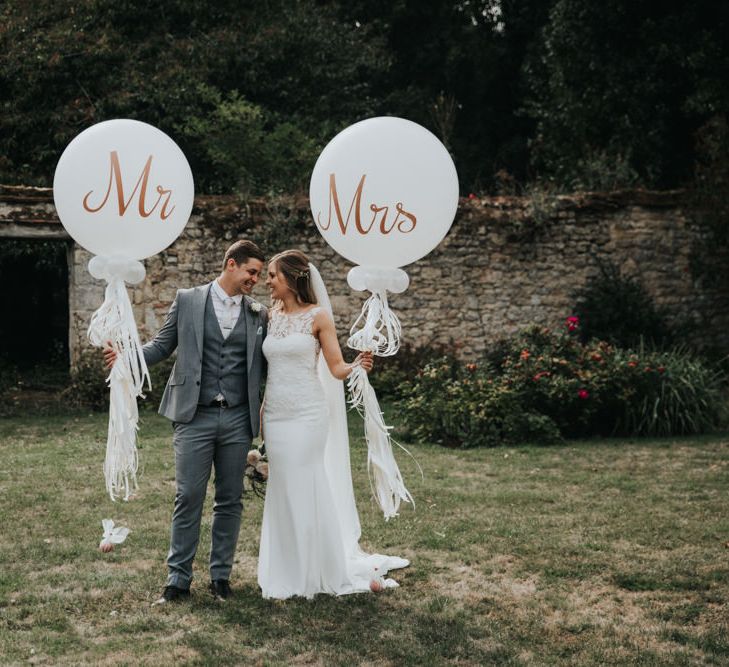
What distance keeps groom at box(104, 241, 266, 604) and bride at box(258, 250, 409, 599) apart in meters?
0.13

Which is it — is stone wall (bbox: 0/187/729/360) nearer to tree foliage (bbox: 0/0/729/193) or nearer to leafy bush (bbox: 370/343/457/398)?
leafy bush (bbox: 370/343/457/398)

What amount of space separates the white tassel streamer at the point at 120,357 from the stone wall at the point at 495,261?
7.54 meters

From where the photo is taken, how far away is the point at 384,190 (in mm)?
4457

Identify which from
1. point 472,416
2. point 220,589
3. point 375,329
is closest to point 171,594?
point 220,589

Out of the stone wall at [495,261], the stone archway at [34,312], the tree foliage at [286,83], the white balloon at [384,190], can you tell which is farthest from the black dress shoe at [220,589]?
the stone archway at [34,312]

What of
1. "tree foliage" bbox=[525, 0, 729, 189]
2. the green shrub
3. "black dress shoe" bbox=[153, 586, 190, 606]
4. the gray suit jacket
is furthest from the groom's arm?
"tree foliage" bbox=[525, 0, 729, 189]

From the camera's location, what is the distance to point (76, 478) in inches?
281

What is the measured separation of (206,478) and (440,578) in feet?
4.81

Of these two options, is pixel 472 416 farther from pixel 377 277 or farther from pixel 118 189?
pixel 118 189

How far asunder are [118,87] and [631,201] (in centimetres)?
893

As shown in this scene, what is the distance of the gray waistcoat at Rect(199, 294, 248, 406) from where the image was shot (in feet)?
14.4

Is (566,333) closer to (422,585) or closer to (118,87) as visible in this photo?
(422,585)

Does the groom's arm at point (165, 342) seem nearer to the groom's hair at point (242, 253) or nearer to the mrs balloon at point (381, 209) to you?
the groom's hair at point (242, 253)

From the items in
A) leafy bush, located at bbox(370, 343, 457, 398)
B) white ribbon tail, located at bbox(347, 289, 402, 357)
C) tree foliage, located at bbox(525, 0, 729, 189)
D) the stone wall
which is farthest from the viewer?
tree foliage, located at bbox(525, 0, 729, 189)
